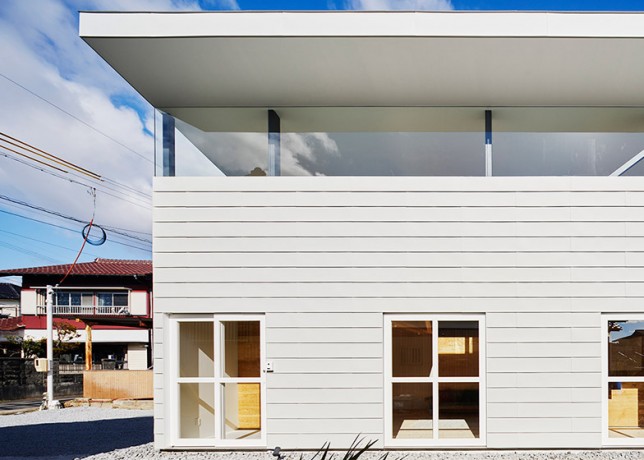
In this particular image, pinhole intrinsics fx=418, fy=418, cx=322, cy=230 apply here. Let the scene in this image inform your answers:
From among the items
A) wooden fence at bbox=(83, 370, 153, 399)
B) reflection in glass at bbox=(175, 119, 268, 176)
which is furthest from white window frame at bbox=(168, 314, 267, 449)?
wooden fence at bbox=(83, 370, 153, 399)

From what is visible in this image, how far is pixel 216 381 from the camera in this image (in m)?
4.67

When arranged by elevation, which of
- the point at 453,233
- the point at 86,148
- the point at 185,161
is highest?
the point at 86,148

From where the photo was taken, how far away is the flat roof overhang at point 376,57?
3.99 m

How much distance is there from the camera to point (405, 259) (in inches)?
183

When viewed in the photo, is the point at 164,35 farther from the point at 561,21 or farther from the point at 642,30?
the point at 642,30

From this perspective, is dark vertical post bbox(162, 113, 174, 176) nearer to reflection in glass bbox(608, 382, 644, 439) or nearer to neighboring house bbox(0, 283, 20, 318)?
reflection in glass bbox(608, 382, 644, 439)

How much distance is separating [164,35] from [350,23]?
1785mm

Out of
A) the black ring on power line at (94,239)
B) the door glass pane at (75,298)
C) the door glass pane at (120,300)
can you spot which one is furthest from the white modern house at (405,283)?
the door glass pane at (75,298)

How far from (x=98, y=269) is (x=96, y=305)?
1.93 meters

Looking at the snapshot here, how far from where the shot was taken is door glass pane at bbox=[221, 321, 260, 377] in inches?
185

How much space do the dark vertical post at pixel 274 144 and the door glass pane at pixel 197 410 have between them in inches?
99.9

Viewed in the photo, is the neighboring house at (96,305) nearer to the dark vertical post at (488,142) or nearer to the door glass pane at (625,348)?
the dark vertical post at (488,142)

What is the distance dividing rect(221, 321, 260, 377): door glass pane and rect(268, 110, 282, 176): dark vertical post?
1.76m

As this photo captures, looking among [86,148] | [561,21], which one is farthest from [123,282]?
[86,148]
